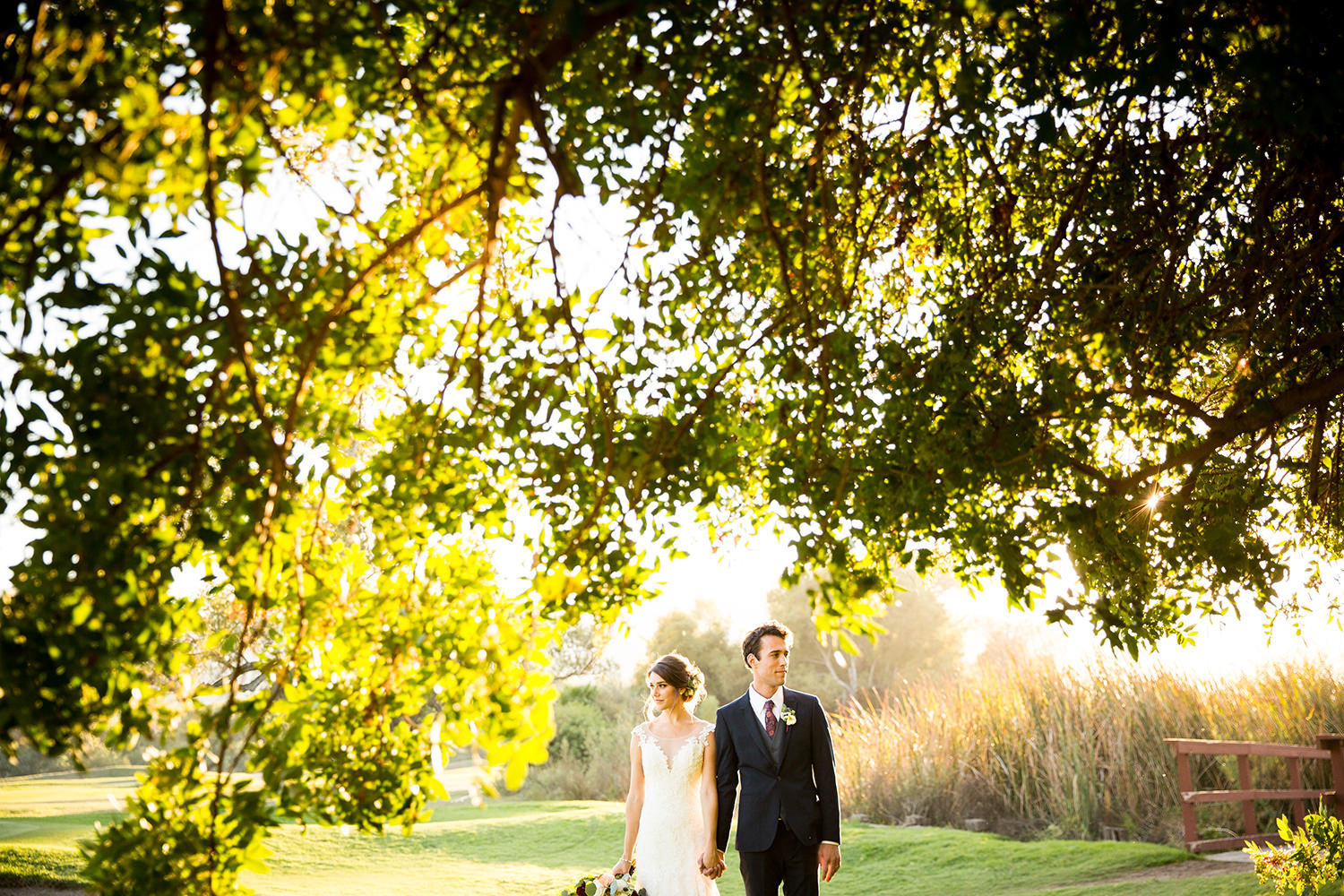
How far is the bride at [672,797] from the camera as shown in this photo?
269 inches

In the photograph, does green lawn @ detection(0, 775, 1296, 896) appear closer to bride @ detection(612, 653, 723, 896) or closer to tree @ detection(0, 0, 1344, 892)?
bride @ detection(612, 653, 723, 896)

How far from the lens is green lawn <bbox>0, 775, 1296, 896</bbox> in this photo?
10367mm

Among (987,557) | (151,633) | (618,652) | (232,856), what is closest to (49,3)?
(151,633)

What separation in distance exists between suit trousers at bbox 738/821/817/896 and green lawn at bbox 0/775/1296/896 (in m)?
4.19

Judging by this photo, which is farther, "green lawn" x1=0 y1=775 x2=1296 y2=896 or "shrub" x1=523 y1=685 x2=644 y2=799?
"shrub" x1=523 y1=685 x2=644 y2=799

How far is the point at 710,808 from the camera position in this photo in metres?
6.80

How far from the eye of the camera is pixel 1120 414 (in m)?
4.18

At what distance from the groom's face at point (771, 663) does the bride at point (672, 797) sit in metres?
0.62

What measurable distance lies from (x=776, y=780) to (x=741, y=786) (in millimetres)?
326

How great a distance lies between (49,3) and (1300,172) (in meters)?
5.22

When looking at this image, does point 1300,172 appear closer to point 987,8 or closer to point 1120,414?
point 1120,414

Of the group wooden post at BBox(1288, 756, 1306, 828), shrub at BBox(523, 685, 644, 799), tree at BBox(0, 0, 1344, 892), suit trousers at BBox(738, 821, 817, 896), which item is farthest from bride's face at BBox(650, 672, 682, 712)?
shrub at BBox(523, 685, 644, 799)


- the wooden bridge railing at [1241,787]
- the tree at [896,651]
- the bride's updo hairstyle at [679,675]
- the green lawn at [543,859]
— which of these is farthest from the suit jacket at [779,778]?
the tree at [896,651]

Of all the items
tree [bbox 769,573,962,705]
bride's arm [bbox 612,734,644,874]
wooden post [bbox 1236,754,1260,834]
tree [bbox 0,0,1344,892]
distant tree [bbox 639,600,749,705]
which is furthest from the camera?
tree [bbox 769,573,962,705]
